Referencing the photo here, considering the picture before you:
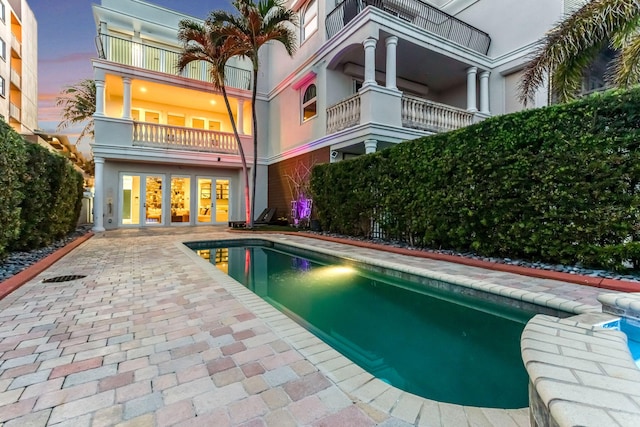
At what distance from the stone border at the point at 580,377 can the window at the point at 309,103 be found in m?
11.1

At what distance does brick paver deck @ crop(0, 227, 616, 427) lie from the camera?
156 centimetres

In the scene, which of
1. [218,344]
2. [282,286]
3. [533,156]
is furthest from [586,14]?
[218,344]

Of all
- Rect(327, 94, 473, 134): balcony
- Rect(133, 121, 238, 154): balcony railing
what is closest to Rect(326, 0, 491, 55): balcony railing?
Rect(327, 94, 473, 134): balcony

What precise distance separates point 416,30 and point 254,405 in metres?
10.7

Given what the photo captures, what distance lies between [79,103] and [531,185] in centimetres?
1918

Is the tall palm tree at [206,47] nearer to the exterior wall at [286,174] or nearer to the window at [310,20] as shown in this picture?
the window at [310,20]

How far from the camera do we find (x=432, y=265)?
203 inches

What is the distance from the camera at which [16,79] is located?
2083cm

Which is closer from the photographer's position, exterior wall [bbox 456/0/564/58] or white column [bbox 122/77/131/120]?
exterior wall [bbox 456/0/564/58]

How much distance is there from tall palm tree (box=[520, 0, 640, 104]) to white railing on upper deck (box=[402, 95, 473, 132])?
304 centimetres

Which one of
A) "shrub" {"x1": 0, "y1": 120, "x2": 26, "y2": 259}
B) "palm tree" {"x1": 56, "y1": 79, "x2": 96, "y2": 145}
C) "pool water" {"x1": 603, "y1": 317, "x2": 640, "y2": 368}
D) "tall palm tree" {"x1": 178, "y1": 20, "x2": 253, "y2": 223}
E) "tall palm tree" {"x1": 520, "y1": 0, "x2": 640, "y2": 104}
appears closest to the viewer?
"pool water" {"x1": 603, "y1": 317, "x2": 640, "y2": 368}

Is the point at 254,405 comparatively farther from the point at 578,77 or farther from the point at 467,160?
the point at 578,77

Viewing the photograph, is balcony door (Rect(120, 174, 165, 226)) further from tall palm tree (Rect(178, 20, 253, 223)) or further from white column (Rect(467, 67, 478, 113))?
white column (Rect(467, 67, 478, 113))

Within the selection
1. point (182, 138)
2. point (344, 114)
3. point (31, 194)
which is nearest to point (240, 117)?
point (182, 138)
